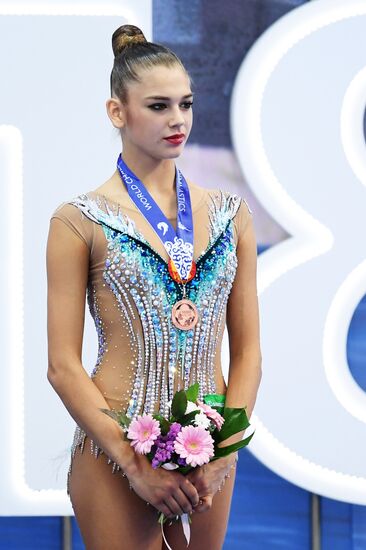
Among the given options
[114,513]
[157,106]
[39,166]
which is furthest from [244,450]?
[157,106]

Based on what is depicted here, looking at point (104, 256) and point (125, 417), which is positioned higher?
point (104, 256)

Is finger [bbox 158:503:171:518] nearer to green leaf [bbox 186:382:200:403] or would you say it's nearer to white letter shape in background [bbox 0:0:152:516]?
green leaf [bbox 186:382:200:403]

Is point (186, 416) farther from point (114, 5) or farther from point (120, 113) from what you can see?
point (114, 5)

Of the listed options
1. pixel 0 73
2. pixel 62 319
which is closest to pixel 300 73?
pixel 0 73

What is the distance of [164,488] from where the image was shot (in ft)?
6.95

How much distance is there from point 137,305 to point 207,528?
1.59 feet

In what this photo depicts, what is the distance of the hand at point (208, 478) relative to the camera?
2.14 metres

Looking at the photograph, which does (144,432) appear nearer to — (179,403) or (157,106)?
(179,403)

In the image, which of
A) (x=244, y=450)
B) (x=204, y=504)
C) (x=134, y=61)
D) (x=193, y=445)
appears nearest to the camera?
(x=193, y=445)

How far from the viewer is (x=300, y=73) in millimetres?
3584

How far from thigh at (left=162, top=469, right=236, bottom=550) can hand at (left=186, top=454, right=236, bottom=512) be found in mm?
73

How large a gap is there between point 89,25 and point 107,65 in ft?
0.44

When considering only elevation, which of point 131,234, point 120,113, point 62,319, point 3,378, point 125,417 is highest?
point 120,113

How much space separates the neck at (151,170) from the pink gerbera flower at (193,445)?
537mm
